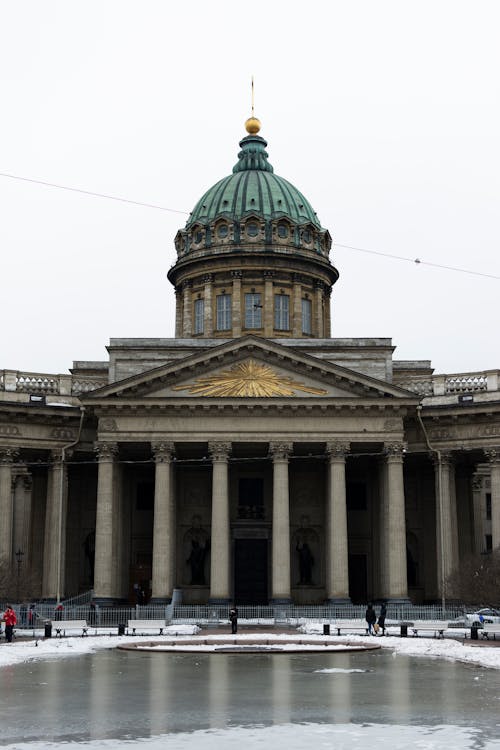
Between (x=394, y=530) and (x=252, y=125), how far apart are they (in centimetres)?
4285

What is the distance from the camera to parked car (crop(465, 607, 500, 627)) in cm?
5025

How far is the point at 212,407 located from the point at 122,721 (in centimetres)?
3958

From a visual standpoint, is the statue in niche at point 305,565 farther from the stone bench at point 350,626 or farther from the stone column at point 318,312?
the stone column at point 318,312

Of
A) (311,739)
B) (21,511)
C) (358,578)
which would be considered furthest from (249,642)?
(21,511)

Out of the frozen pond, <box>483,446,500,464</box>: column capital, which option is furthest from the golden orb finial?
the frozen pond

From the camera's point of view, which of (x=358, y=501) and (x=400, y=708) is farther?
(x=358, y=501)

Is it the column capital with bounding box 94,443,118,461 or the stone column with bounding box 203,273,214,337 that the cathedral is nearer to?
the column capital with bounding box 94,443,118,461

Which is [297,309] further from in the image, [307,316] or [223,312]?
[223,312]

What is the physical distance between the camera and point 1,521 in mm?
56531

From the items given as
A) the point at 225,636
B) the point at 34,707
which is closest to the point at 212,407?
the point at 225,636

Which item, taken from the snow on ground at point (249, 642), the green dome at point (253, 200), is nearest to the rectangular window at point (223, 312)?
the green dome at point (253, 200)

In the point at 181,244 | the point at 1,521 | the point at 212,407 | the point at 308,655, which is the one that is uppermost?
the point at 181,244

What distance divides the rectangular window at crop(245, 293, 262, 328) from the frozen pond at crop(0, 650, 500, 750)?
45177 mm

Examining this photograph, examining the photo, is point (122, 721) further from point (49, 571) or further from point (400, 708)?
point (49, 571)
